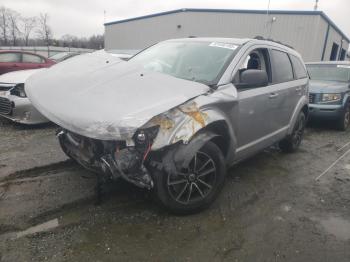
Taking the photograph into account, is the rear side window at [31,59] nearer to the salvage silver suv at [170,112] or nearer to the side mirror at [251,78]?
the salvage silver suv at [170,112]

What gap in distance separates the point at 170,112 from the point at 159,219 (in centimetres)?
109

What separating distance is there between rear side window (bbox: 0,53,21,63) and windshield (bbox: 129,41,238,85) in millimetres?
6837

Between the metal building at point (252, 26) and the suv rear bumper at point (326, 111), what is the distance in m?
11.8

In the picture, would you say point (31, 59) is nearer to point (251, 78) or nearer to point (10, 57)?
point (10, 57)

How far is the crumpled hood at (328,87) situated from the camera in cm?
736

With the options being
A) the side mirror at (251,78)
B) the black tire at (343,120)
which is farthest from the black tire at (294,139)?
the black tire at (343,120)

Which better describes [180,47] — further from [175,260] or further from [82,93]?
[175,260]

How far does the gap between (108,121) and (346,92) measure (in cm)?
683

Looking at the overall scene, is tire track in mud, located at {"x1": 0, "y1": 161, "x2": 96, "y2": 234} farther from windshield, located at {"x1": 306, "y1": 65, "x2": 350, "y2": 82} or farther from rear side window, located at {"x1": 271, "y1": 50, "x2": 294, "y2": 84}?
windshield, located at {"x1": 306, "y1": 65, "x2": 350, "y2": 82}

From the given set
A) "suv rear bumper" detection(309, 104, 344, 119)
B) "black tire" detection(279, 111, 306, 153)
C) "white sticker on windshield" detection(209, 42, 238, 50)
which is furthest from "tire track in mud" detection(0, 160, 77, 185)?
"suv rear bumper" detection(309, 104, 344, 119)

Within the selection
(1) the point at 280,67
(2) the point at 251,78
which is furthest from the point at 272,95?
(2) the point at 251,78

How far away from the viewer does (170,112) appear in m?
2.66

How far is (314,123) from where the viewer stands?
815 cm

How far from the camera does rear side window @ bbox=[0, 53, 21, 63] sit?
30.3ft
